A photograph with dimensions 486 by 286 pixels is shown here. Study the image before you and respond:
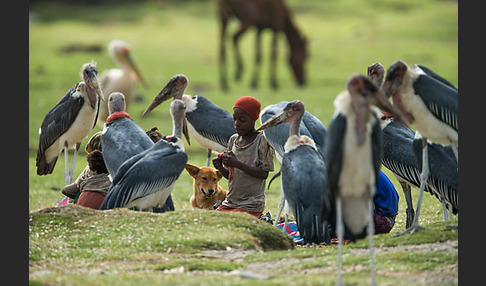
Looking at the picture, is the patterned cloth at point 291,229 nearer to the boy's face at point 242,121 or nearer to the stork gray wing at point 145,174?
the boy's face at point 242,121

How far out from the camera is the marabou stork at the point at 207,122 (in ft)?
35.7

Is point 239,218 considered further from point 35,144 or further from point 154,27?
point 154,27

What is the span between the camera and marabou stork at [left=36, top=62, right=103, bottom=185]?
34.7 feet

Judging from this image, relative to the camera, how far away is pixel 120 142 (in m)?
8.60

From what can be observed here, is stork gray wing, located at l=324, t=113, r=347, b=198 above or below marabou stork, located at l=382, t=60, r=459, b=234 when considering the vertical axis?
below

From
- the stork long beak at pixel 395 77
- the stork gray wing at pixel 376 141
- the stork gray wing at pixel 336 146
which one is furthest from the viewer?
the stork long beak at pixel 395 77

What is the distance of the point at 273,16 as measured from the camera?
28484mm

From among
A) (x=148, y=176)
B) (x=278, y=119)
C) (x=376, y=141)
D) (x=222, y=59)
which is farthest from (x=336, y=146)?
(x=222, y=59)

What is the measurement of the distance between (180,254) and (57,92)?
62.2ft

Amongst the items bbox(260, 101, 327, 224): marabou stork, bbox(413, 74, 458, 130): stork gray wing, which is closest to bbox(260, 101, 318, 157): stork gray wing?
bbox(260, 101, 327, 224): marabou stork

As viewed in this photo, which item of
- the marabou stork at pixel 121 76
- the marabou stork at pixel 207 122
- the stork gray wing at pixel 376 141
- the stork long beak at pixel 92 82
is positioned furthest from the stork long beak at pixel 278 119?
the marabou stork at pixel 121 76

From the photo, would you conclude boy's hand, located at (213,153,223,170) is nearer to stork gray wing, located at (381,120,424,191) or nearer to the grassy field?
the grassy field

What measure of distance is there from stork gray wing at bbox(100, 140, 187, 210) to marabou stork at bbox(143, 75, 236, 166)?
106 inches

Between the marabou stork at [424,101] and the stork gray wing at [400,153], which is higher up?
the marabou stork at [424,101]
